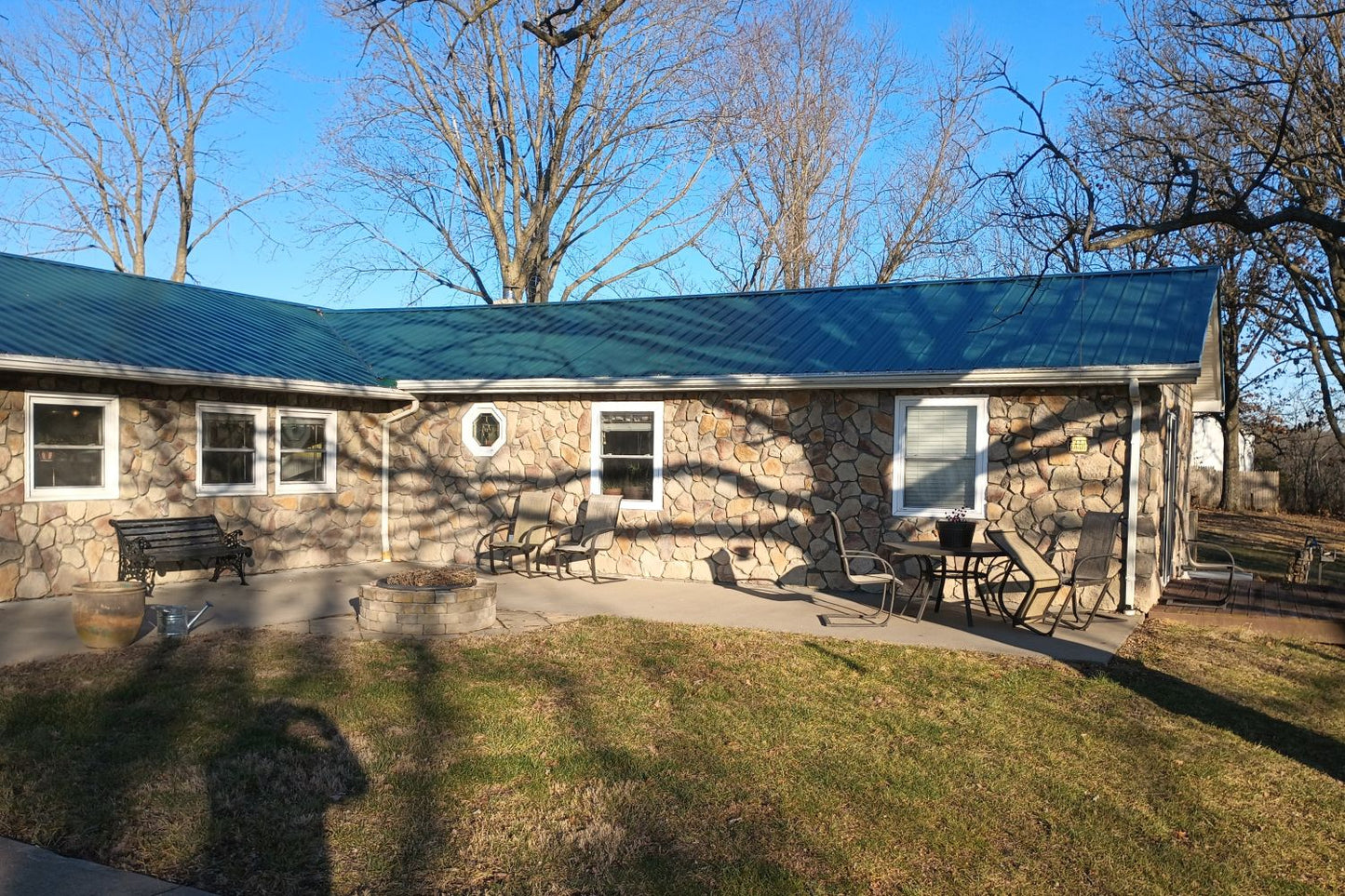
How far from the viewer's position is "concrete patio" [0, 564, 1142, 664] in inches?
321

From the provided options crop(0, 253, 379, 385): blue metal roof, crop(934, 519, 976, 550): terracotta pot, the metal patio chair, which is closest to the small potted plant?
crop(934, 519, 976, 550): terracotta pot

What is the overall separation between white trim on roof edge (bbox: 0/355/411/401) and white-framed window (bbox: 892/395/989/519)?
19.7 ft

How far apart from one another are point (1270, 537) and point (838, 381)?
41.2ft

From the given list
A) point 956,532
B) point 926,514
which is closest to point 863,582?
point 956,532

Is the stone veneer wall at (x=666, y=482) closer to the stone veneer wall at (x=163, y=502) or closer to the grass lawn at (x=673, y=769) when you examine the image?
the stone veneer wall at (x=163, y=502)

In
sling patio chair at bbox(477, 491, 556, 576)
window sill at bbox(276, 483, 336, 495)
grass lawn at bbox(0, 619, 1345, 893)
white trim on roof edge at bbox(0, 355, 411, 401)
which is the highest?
white trim on roof edge at bbox(0, 355, 411, 401)

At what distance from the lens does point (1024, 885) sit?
Result: 3912 mm

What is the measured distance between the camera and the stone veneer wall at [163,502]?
A: 30.9 ft

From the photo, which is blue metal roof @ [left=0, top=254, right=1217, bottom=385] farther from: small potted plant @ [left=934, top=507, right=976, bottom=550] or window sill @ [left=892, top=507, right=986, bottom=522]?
small potted plant @ [left=934, top=507, right=976, bottom=550]

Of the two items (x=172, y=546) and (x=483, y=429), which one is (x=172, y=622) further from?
(x=483, y=429)

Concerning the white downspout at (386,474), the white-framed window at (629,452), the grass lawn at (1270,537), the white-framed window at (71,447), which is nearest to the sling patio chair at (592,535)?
the white-framed window at (629,452)

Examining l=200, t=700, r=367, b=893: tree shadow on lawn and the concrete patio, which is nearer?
l=200, t=700, r=367, b=893: tree shadow on lawn

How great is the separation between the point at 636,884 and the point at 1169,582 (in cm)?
999

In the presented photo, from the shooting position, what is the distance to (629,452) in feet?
38.9
